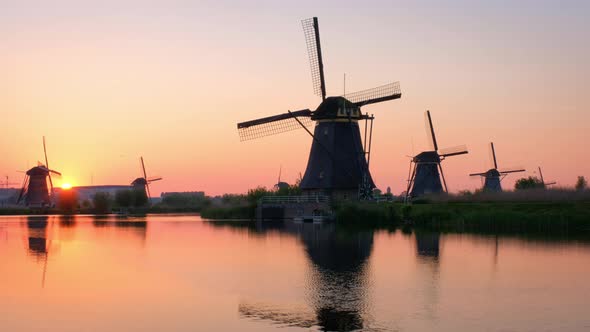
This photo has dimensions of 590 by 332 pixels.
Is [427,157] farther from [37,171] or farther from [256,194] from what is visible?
[37,171]

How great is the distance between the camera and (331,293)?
22391 mm

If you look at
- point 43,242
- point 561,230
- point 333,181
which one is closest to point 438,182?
point 333,181

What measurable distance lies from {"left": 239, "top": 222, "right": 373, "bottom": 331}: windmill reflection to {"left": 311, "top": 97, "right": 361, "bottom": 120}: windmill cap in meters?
22.7

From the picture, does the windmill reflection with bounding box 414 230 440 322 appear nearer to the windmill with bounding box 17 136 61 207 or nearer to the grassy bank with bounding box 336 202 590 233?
the grassy bank with bounding box 336 202 590 233

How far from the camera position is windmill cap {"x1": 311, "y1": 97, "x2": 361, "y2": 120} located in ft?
200

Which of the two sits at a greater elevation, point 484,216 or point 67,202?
point 67,202

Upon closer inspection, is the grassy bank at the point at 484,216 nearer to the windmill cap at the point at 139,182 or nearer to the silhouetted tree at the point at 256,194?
the silhouetted tree at the point at 256,194

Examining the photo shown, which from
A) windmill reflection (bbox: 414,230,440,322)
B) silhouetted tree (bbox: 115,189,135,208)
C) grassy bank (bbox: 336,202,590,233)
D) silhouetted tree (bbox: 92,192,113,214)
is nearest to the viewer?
windmill reflection (bbox: 414,230,440,322)

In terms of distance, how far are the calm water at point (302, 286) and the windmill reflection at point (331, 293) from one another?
0.03m

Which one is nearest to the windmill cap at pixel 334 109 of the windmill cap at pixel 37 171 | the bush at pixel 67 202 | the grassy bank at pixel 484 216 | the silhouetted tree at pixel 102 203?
the grassy bank at pixel 484 216

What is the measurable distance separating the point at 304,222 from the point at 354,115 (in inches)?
386

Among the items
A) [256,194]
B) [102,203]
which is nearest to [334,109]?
[256,194]

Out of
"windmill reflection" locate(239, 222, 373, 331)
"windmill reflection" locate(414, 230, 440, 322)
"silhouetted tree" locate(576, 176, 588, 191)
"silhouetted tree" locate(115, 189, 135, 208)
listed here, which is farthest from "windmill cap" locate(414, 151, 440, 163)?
"silhouetted tree" locate(115, 189, 135, 208)

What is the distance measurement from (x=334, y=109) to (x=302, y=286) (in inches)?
1497
